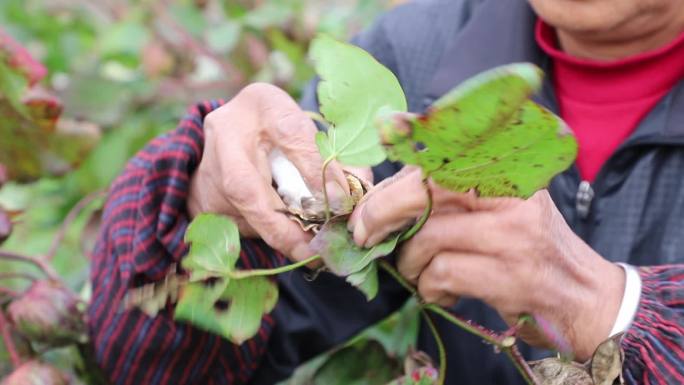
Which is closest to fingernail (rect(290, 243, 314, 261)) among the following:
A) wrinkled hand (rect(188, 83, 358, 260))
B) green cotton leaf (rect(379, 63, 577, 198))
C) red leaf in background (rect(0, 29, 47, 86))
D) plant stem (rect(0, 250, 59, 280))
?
wrinkled hand (rect(188, 83, 358, 260))

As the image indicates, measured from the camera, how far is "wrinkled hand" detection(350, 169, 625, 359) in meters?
0.67

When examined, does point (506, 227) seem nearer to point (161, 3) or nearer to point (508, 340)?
point (508, 340)

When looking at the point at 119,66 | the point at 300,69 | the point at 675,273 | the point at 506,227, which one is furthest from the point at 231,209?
the point at 119,66

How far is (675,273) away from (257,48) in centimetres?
99

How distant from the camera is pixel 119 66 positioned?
5.78 ft

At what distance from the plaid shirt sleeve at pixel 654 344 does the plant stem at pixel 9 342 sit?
539 millimetres

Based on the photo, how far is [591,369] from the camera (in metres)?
0.70

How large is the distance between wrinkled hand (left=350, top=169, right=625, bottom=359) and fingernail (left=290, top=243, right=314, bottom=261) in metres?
0.05

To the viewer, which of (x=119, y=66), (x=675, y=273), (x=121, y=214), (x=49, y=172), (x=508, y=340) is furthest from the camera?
(x=119, y=66)

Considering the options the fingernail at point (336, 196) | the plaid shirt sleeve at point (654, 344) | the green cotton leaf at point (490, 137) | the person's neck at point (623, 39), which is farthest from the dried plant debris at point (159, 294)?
the person's neck at point (623, 39)

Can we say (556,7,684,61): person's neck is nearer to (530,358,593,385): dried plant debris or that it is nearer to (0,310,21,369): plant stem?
(530,358,593,385): dried plant debris

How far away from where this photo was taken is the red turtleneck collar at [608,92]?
1.07 metres

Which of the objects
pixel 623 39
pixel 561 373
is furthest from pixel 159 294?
pixel 623 39

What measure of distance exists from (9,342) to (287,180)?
349 millimetres
